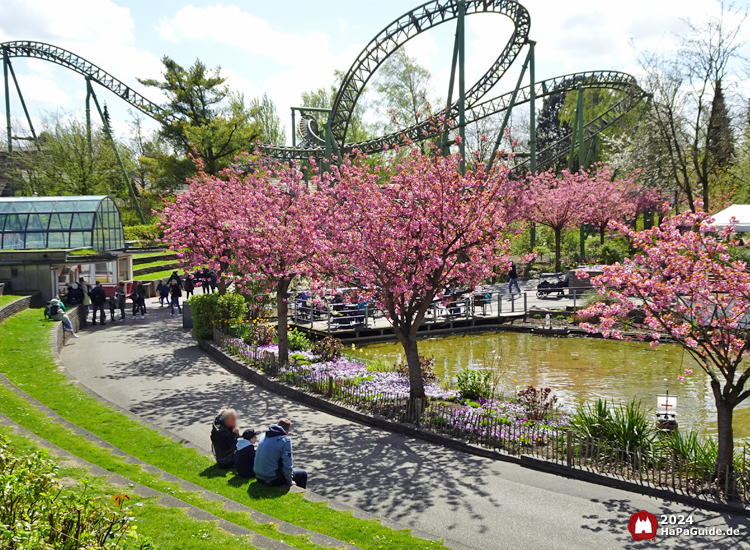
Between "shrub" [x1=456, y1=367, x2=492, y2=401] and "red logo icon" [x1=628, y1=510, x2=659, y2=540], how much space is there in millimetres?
5437

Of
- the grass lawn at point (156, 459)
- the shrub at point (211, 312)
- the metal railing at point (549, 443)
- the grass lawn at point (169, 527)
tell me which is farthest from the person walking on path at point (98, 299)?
the grass lawn at point (169, 527)

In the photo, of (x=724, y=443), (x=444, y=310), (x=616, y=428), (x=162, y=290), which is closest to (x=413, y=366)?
(x=616, y=428)

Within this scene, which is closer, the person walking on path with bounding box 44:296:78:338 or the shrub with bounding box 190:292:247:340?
the shrub with bounding box 190:292:247:340

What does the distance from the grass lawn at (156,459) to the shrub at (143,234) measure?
3261cm

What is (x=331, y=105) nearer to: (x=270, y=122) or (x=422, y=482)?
(x=270, y=122)

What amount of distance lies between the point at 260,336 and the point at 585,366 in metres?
10.5

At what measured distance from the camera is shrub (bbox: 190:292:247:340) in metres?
20.1

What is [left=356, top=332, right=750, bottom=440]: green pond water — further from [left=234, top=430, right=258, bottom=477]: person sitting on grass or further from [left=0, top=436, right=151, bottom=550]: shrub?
[left=0, top=436, right=151, bottom=550]: shrub

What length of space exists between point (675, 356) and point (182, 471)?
54.9ft

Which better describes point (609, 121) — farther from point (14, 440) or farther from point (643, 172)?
point (14, 440)

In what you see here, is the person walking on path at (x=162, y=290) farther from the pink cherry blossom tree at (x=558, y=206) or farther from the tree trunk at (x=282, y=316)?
the pink cherry blossom tree at (x=558, y=206)

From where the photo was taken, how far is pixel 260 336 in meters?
18.9

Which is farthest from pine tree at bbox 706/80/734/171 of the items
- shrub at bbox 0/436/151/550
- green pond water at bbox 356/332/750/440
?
shrub at bbox 0/436/151/550

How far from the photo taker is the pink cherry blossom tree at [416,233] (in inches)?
483
